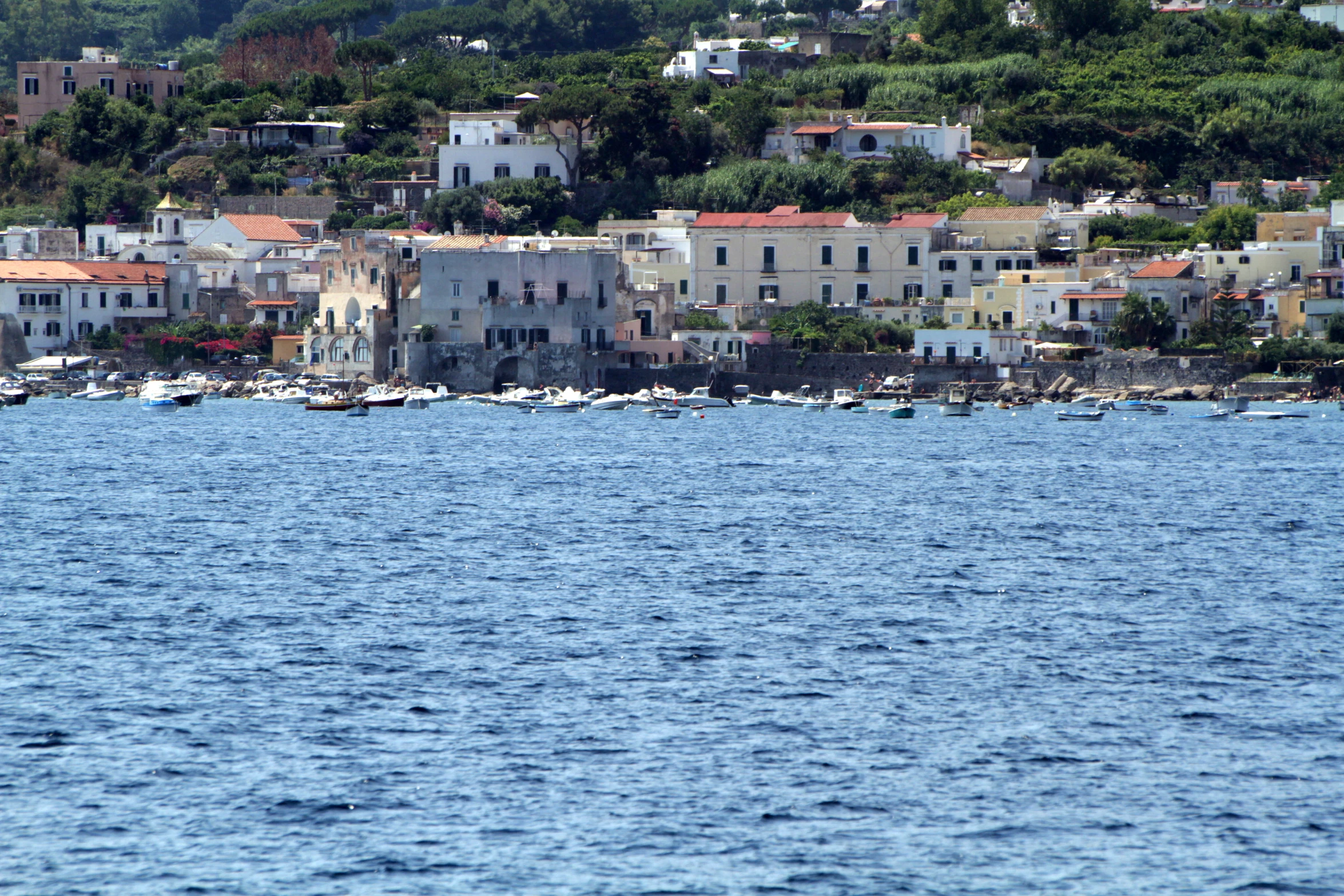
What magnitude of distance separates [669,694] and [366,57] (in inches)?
4457

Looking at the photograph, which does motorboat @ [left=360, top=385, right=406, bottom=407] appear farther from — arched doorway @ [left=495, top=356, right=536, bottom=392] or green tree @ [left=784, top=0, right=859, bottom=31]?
green tree @ [left=784, top=0, right=859, bottom=31]

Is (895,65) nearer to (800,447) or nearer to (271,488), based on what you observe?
(800,447)

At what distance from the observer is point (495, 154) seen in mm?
108812

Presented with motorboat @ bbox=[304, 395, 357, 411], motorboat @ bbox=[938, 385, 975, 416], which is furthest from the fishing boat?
motorboat @ bbox=[938, 385, 975, 416]

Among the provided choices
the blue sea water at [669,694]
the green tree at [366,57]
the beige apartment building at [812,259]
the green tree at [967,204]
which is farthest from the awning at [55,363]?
the blue sea water at [669,694]

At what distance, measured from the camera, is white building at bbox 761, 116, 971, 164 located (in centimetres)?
11094

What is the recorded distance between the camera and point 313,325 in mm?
92000

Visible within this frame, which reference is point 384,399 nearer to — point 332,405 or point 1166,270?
point 332,405

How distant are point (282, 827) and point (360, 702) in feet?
16.2

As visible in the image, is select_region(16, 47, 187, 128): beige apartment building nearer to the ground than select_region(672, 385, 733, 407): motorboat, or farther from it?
farther from it

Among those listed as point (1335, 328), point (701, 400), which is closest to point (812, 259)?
point (701, 400)

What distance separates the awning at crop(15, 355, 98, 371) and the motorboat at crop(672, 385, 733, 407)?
2833 centimetres

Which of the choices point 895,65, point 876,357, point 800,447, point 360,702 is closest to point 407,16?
point 895,65

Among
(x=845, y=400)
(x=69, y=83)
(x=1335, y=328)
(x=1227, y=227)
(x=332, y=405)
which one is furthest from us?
(x=69, y=83)
